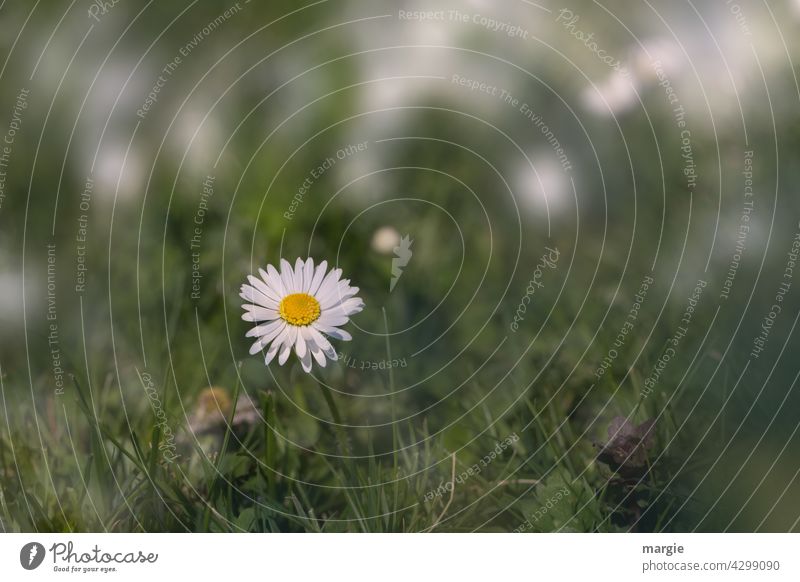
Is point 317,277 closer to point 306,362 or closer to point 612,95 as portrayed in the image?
point 306,362

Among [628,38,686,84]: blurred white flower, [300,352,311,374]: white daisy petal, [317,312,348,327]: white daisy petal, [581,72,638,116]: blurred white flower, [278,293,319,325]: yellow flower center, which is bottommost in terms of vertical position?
[300,352,311,374]: white daisy petal

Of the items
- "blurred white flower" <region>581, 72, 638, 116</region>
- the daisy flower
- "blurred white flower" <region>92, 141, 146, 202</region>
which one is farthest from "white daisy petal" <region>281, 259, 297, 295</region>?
"blurred white flower" <region>581, 72, 638, 116</region>

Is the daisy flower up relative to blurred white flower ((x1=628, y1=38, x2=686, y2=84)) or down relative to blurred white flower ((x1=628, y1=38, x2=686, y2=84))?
down

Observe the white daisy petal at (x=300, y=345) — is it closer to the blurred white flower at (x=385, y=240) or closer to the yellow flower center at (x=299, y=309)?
the yellow flower center at (x=299, y=309)

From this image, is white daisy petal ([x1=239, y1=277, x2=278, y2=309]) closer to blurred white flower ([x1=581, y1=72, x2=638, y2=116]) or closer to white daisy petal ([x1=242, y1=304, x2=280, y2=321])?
white daisy petal ([x1=242, y1=304, x2=280, y2=321])

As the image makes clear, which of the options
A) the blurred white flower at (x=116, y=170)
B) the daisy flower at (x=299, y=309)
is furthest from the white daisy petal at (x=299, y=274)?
the blurred white flower at (x=116, y=170)
